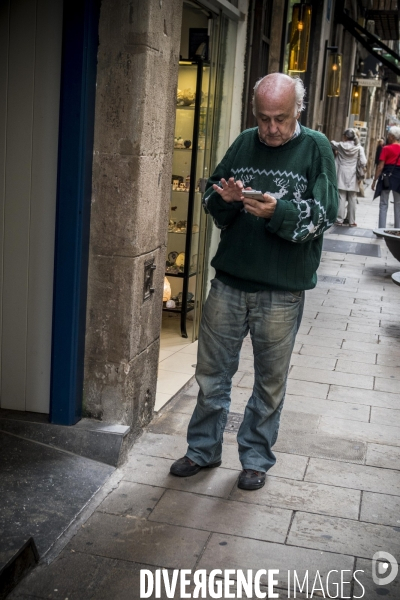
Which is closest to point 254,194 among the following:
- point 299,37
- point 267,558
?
point 267,558

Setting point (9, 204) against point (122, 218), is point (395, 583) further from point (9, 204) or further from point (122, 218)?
point (9, 204)

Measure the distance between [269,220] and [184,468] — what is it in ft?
4.53

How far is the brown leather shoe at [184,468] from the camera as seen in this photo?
408cm

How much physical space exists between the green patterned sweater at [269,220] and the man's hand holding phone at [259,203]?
68 millimetres

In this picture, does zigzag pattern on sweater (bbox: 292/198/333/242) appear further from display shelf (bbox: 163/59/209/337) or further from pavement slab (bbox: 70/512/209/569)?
display shelf (bbox: 163/59/209/337)

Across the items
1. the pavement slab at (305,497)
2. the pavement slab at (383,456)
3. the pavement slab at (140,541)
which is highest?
the pavement slab at (383,456)

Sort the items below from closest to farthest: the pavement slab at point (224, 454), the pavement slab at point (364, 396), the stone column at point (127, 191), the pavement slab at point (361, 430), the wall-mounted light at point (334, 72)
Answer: the stone column at point (127, 191) → the pavement slab at point (224, 454) → the pavement slab at point (361, 430) → the pavement slab at point (364, 396) → the wall-mounted light at point (334, 72)

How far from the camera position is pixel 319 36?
1332 centimetres

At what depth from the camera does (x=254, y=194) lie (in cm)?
353

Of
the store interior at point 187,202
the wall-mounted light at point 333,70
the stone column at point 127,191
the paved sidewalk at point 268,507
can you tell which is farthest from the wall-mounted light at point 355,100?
the stone column at point 127,191

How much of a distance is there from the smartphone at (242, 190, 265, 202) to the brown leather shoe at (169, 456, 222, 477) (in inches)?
57.0

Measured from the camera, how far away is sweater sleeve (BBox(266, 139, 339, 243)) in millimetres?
3547

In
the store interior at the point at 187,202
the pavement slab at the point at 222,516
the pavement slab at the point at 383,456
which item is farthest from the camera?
the store interior at the point at 187,202

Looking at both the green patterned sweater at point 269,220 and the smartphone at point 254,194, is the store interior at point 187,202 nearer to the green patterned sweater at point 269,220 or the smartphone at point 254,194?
the green patterned sweater at point 269,220
